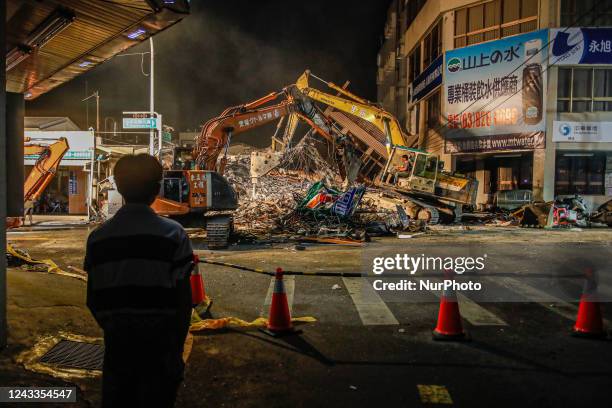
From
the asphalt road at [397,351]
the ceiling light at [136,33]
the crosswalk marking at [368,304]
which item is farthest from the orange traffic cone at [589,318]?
the ceiling light at [136,33]

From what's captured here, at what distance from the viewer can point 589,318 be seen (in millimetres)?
5402

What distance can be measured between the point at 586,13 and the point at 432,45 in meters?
8.91

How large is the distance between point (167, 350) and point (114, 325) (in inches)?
12.0

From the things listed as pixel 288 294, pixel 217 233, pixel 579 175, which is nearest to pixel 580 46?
pixel 579 175

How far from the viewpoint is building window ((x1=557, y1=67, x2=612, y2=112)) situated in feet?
79.7

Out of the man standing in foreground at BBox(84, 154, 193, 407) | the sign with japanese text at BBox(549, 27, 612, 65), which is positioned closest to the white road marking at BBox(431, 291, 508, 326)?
the man standing in foreground at BBox(84, 154, 193, 407)

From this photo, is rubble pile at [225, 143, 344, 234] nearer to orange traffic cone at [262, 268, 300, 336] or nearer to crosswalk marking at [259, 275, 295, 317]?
crosswalk marking at [259, 275, 295, 317]

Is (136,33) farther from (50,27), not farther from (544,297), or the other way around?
(544,297)

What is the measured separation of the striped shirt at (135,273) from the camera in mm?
2344

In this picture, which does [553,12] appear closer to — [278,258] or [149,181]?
[278,258]

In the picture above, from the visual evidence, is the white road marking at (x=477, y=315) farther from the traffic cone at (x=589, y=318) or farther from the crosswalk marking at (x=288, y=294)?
the crosswalk marking at (x=288, y=294)

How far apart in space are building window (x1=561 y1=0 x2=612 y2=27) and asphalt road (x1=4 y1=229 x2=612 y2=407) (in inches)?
800

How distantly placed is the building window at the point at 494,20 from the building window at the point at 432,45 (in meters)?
1.44

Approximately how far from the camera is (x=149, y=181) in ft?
8.25
